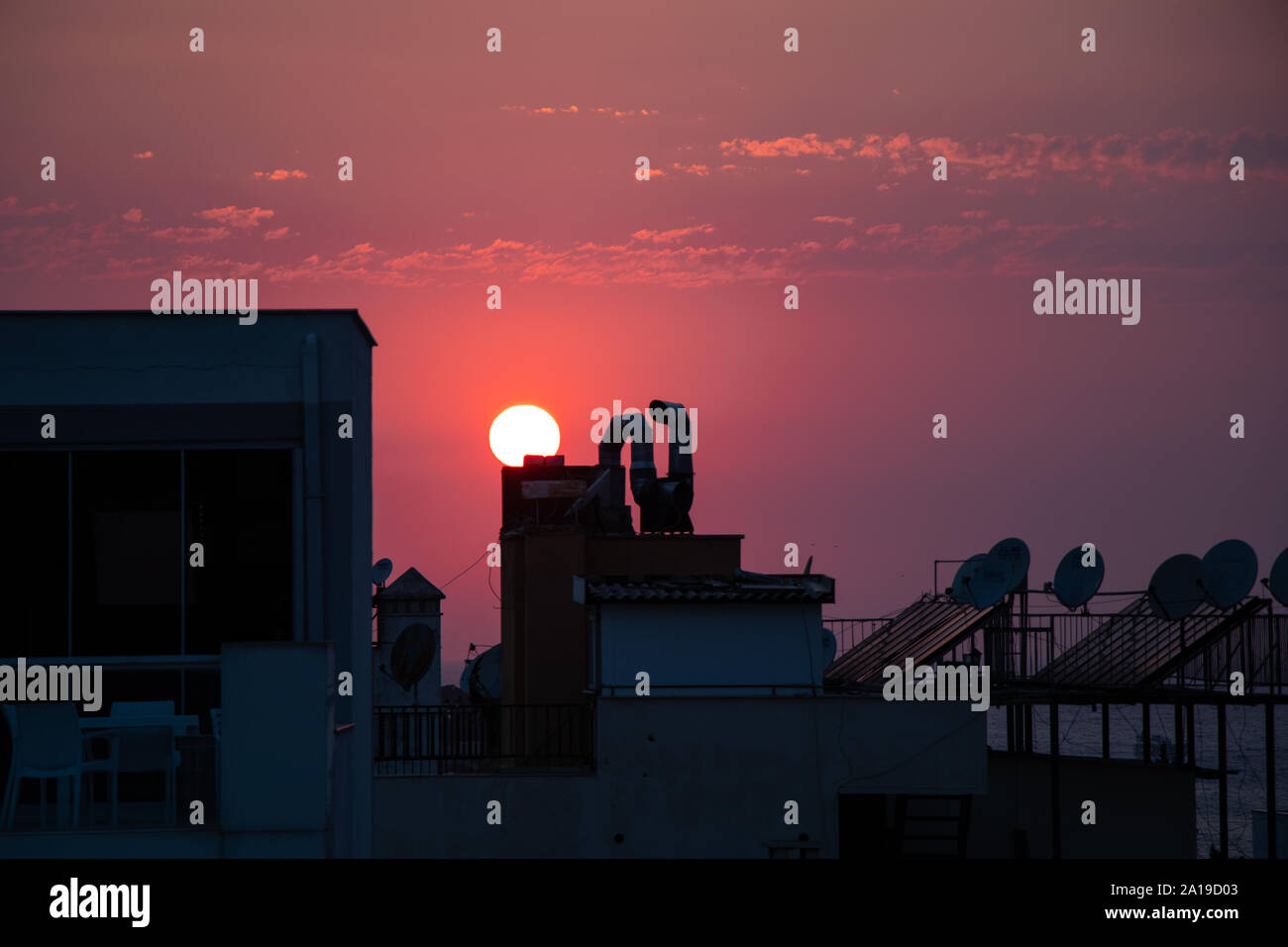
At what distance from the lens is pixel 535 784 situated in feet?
71.1

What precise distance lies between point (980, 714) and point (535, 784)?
22.4ft

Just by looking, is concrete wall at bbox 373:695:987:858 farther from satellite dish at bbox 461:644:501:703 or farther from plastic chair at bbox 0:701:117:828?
satellite dish at bbox 461:644:501:703

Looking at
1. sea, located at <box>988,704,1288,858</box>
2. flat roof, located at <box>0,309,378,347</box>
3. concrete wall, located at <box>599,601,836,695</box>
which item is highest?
flat roof, located at <box>0,309,378,347</box>

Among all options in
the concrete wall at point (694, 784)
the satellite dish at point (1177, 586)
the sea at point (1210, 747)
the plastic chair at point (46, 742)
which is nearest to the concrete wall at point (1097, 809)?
the satellite dish at point (1177, 586)

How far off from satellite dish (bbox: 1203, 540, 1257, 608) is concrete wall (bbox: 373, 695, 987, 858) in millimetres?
5005

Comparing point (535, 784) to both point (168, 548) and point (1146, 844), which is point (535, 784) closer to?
point (168, 548)

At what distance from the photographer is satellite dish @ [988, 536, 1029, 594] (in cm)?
2480

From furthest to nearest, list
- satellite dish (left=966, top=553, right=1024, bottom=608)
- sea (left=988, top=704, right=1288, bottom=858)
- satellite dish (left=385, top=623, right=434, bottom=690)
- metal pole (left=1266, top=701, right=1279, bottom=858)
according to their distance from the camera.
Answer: sea (left=988, top=704, right=1288, bottom=858), satellite dish (left=385, top=623, right=434, bottom=690), satellite dish (left=966, top=553, right=1024, bottom=608), metal pole (left=1266, top=701, right=1279, bottom=858)

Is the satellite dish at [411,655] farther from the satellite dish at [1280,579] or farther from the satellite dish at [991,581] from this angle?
the satellite dish at [1280,579]

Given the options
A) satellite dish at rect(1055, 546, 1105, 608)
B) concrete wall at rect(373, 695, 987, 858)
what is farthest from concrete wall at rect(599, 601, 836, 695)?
satellite dish at rect(1055, 546, 1105, 608)

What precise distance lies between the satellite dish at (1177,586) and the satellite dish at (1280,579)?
110cm

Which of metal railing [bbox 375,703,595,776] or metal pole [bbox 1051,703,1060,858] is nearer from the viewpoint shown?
metal railing [bbox 375,703,595,776]

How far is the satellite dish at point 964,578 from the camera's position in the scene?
2738cm
